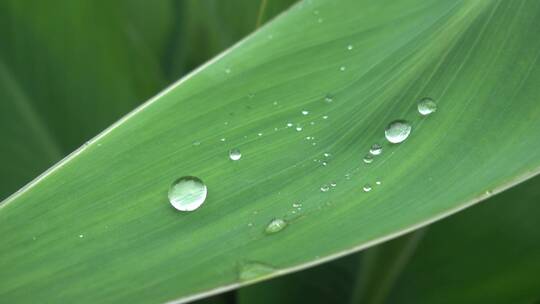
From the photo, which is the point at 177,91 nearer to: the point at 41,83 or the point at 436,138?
the point at 436,138

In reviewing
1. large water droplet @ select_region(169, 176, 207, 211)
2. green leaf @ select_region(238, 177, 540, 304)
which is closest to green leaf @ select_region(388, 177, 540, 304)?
green leaf @ select_region(238, 177, 540, 304)

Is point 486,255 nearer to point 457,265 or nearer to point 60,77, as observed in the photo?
point 457,265

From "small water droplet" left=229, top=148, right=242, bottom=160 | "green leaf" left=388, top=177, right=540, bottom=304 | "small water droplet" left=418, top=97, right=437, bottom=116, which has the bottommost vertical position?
"small water droplet" left=229, top=148, right=242, bottom=160

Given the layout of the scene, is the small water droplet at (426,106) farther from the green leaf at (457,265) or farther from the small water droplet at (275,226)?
the green leaf at (457,265)

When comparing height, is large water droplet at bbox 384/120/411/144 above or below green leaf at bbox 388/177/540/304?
below

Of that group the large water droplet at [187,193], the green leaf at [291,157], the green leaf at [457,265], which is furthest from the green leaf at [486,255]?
the large water droplet at [187,193]

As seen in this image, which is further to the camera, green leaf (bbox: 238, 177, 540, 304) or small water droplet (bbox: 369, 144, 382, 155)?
green leaf (bbox: 238, 177, 540, 304)

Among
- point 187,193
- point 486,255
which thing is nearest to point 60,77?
point 187,193

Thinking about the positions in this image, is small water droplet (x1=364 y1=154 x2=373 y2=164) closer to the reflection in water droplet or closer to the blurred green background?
the reflection in water droplet
